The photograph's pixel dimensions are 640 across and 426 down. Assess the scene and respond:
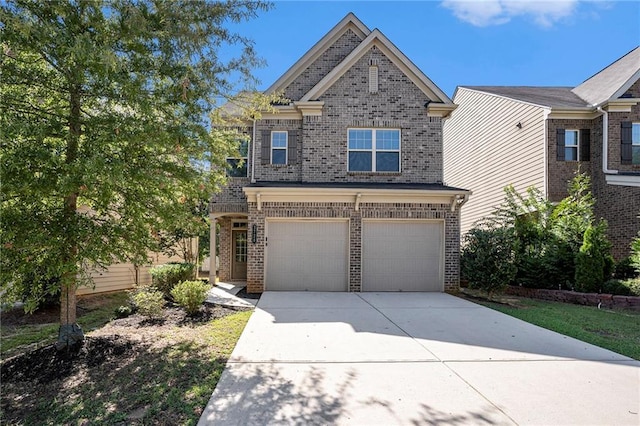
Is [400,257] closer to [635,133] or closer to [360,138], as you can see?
[360,138]

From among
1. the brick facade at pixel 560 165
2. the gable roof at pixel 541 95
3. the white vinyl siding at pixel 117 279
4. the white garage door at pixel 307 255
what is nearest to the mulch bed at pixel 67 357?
the white garage door at pixel 307 255

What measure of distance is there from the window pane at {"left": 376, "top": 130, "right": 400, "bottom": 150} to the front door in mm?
6077

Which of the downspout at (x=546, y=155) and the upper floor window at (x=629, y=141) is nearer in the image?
the upper floor window at (x=629, y=141)

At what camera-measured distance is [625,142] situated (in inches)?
499

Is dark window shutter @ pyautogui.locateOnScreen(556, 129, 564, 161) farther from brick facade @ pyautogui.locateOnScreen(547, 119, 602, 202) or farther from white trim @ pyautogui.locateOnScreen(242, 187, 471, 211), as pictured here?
white trim @ pyautogui.locateOnScreen(242, 187, 471, 211)

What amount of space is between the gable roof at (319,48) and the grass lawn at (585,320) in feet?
31.8

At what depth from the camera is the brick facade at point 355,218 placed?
34.6 ft

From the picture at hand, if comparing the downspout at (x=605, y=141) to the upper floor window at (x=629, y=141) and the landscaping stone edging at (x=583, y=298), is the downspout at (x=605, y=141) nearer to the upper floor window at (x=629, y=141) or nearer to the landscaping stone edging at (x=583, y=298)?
the upper floor window at (x=629, y=141)

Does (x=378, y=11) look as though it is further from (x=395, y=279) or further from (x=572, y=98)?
(x=572, y=98)

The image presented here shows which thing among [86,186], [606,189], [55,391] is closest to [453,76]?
[606,189]

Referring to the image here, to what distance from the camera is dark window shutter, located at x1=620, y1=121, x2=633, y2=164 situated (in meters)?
12.6

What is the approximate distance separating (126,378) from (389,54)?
11947mm

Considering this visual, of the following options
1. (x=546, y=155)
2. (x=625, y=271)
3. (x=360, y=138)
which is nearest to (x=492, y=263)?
(x=625, y=271)

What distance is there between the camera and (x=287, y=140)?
486 inches
